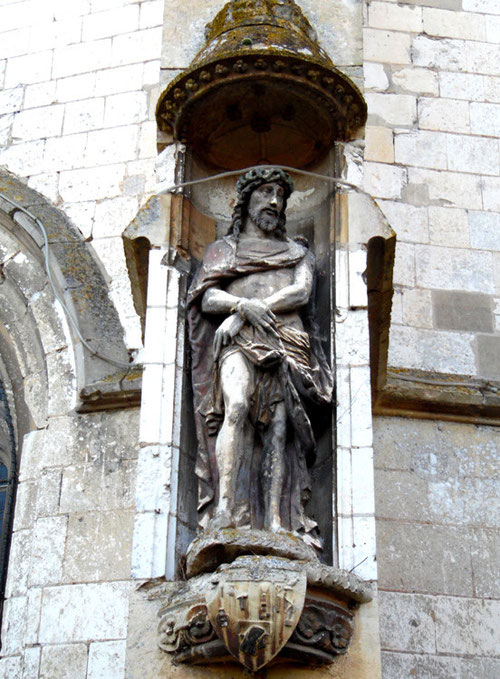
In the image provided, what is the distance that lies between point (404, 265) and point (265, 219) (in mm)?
1818

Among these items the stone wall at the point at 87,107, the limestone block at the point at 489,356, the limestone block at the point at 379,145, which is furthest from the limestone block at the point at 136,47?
the limestone block at the point at 489,356

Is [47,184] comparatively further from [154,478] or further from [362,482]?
[362,482]

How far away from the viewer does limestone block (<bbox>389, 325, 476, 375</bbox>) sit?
707cm

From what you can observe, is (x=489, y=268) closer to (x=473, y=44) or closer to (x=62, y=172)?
(x=473, y=44)

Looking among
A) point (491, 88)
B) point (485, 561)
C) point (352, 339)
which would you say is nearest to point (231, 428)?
point (352, 339)

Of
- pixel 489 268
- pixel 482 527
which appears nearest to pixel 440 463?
pixel 482 527

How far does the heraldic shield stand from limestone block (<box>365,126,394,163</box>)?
3.81 meters

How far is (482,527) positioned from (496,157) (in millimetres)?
2619

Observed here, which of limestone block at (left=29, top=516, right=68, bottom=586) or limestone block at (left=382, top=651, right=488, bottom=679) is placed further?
limestone block at (left=29, top=516, right=68, bottom=586)

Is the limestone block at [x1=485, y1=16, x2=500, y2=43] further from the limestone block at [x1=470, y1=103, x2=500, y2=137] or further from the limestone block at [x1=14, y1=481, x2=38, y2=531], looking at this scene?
the limestone block at [x1=14, y1=481, x2=38, y2=531]

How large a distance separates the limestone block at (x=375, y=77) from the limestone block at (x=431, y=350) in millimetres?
1808

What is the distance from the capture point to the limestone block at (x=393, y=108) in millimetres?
7938

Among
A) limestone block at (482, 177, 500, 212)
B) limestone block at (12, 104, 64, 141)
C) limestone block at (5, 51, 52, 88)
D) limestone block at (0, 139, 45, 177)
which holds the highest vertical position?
limestone block at (5, 51, 52, 88)

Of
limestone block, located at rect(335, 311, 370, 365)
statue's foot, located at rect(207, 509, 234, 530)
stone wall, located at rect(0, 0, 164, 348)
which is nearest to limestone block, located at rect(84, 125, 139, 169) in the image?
stone wall, located at rect(0, 0, 164, 348)
